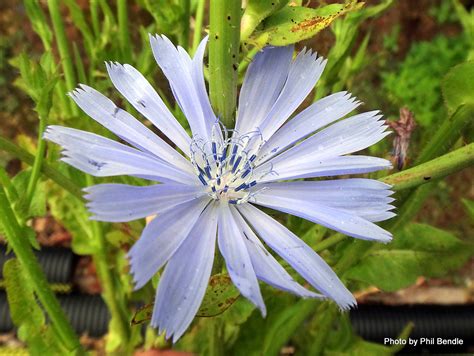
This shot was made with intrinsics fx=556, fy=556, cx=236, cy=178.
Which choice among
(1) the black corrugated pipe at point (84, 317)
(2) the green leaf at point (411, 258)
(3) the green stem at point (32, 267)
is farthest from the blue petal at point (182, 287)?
(1) the black corrugated pipe at point (84, 317)

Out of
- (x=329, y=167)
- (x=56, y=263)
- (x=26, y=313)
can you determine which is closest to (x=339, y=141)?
(x=329, y=167)

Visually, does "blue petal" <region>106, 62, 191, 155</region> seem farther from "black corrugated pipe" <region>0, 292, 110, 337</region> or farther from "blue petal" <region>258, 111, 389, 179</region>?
"black corrugated pipe" <region>0, 292, 110, 337</region>

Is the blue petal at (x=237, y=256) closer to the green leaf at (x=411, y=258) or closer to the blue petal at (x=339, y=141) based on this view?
the blue petal at (x=339, y=141)

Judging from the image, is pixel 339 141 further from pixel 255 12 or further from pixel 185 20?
pixel 185 20

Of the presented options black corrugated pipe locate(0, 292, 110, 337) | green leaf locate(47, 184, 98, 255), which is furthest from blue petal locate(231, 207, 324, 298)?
black corrugated pipe locate(0, 292, 110, 337)

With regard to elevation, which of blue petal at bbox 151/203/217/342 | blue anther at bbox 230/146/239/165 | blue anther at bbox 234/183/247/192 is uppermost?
blue anther at bbox 230/146/239/165
